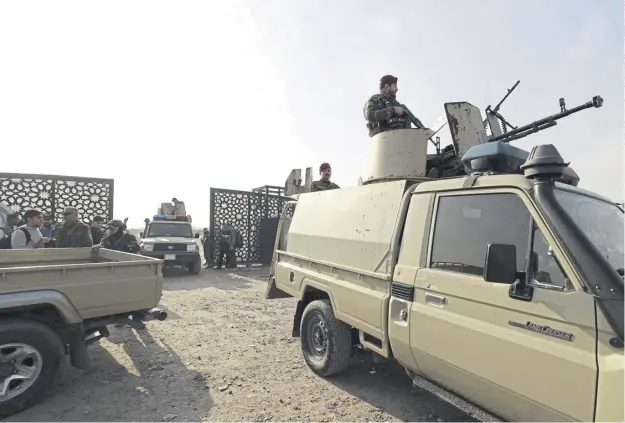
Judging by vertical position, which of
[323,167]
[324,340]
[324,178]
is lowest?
[324,340]

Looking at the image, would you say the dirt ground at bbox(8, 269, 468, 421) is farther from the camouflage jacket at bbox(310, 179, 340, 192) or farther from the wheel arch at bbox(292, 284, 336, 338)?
the camouflage jacket at bbox(310, 179, 340, 192)

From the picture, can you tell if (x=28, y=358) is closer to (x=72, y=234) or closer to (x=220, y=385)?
(x=220, y=385)

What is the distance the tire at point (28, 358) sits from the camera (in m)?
3.10

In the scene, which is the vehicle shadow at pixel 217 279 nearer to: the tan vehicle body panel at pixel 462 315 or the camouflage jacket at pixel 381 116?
the camouflage jacket at pixel 381 116

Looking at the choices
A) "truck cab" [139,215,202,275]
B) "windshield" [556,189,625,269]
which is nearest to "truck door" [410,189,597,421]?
"windshield" [556,189,625,269]

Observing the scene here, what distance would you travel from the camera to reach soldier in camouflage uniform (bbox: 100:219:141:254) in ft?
22.2

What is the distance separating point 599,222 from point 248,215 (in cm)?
1286

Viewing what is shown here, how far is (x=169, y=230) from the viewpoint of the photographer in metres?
12.6

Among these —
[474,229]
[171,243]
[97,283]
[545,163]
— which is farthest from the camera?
[171,243]

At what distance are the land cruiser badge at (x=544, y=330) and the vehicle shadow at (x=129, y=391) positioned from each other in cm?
271

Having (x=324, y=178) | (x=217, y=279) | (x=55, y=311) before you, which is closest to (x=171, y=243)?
(x=217, y=279)

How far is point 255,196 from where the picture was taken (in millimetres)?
14672

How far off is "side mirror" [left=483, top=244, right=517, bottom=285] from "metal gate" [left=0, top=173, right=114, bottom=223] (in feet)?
40.2

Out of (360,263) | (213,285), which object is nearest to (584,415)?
(360,263)
